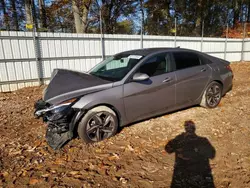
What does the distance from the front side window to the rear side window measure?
0.76ft

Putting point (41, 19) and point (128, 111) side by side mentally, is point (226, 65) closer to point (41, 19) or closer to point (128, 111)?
point (128, 111)

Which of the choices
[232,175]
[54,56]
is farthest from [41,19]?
[232,175]

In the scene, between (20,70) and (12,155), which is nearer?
(12,155)

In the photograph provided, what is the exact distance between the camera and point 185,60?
14.1ft

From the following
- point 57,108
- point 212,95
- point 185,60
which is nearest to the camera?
point 57,108

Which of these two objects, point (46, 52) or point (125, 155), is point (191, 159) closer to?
point (125, 155)

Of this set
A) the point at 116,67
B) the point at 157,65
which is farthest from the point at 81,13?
the point at 157,65

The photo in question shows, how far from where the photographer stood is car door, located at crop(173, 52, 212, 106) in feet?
13.4

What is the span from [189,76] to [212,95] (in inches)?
39.6

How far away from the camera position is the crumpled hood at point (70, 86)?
9.92 feet

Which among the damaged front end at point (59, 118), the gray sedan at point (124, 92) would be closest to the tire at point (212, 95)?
the gray sedan at point (124, 92)

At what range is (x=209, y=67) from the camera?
4.61 metres

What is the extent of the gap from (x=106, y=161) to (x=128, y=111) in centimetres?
103

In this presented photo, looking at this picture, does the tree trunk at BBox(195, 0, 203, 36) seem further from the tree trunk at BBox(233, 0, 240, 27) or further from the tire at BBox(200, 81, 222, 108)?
the tire at BBox(200, 81, 222, 108)
